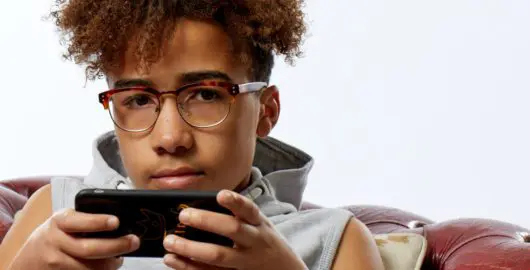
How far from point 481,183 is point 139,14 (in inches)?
A: 65.0

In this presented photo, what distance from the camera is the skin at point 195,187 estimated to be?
1.20 metres

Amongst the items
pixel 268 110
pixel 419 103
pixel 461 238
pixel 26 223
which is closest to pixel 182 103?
pixel 268 110

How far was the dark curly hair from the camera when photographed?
1.53m

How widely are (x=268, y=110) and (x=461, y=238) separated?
0.51 m

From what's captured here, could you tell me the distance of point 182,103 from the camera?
1484mm

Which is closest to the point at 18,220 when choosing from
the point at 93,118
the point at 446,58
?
the point at 93,118

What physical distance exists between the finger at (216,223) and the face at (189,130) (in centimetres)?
28

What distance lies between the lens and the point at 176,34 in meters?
1.52

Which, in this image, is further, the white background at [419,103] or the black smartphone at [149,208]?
the white background at [419,103]

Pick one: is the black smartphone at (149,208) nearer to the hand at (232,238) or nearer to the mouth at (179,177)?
the hand at (232,238)

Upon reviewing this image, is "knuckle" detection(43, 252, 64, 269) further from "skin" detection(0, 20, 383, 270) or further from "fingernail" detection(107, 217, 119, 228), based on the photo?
"fingernail" detection(107, 217, 119, 228)

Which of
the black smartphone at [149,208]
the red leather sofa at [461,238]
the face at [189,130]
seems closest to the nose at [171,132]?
the face at [189,130]

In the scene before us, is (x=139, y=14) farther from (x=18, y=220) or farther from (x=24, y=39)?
(x=24, y=39)

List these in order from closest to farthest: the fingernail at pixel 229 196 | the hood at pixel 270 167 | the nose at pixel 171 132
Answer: the fingernail at pixel 229 196, the nose at pixel 171 132, the hood at pixel 270 167
